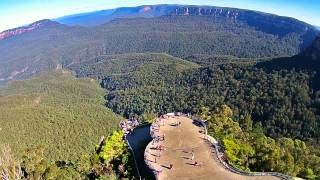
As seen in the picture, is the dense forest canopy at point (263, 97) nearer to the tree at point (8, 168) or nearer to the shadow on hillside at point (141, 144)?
the shadow on hillside at point (141, 144)

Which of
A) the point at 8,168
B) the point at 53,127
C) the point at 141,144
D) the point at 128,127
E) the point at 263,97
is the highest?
the point at 141,144

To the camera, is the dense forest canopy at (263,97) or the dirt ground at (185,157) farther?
the dense forest canopy at (263,97)

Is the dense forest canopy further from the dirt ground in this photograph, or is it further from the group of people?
the dirt ground

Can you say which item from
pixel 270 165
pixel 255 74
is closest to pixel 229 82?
pixel 255 74

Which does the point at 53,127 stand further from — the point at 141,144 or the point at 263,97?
the point at 141,144

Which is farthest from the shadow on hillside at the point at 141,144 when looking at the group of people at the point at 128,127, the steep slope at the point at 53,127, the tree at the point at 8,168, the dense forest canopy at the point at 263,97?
the steep slope at the point at 53,127

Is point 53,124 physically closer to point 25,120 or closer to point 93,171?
point 25,120

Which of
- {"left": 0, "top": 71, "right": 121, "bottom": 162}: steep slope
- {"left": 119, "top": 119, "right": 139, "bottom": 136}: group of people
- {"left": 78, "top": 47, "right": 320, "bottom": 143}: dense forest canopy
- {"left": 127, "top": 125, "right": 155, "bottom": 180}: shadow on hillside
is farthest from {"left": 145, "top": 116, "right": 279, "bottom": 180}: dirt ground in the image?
{"left": 0, "top": 71, "right": 121, "bottom": 162}: steep slope

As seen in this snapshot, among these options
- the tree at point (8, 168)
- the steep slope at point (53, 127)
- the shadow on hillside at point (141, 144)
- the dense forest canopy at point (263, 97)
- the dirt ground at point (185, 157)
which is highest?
the dirt ground at point (185, 157)

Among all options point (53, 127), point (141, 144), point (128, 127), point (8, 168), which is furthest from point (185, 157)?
point (53, 127)

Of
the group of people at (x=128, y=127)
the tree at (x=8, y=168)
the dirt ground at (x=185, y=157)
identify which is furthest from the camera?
the group of people at (x=128, y=127)
